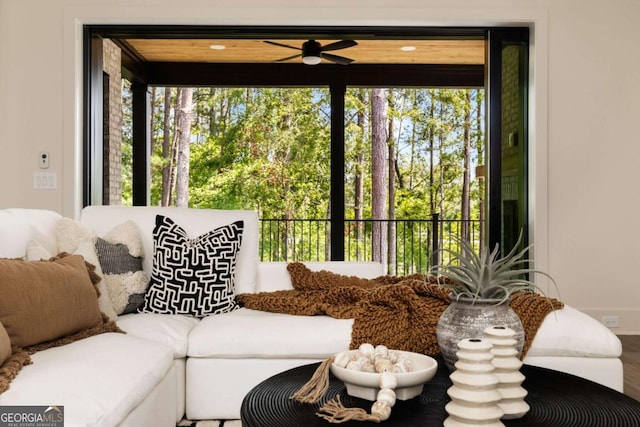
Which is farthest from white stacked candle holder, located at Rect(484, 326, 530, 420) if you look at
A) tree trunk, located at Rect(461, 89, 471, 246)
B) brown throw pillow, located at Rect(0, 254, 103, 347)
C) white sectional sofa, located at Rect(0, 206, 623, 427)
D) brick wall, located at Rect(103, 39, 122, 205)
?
tree trunk, located at Rect(461, 89, 471, 246)

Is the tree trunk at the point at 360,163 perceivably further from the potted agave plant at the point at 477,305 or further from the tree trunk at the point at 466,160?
the potted agave plant at the point at 477,305

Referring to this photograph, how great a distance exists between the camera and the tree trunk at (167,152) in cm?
1069

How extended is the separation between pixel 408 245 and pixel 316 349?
768 centimetres

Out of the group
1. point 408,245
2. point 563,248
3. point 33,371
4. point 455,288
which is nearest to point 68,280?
point 33,371

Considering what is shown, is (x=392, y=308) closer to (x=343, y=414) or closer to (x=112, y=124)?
(x=343, y=414)

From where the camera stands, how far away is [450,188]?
429 inches

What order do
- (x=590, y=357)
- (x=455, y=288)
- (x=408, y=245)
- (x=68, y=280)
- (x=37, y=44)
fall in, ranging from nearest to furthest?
(x=455, y=288) < (x=68, y=280) < (x=590, y=357) < (x=37, y=44) < (x=408, y=245)

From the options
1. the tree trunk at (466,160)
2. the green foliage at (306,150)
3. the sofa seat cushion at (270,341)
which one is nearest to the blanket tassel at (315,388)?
the sofa seat cushion at (270,341)

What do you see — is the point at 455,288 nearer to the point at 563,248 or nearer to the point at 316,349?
the point at 316,349

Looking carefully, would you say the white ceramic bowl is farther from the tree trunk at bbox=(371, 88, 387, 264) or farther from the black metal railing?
the tree trunk at bbox=(371, 88, 387, 264)

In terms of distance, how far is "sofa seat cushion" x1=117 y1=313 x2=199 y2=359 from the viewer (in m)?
2.38

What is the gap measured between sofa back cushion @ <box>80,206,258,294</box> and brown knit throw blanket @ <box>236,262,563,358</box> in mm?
183

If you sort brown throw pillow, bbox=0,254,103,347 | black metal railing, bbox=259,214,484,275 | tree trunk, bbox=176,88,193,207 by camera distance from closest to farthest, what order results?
brown throw pillow, bbox=0,254,103,347 < black metal railing, bbox=259,214,484,275 < tree trunk, bbox=176,88,193,207

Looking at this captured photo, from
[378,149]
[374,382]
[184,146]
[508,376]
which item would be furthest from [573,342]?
[184,146]
